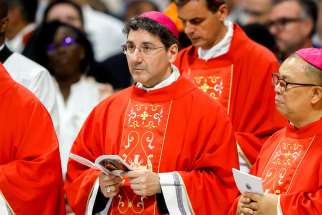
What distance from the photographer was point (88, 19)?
40.7 feet

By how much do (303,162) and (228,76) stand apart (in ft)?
4.63

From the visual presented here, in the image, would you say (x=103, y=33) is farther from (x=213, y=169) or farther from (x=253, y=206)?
(x=253, y=206)

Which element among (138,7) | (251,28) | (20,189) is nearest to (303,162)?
(20,189)

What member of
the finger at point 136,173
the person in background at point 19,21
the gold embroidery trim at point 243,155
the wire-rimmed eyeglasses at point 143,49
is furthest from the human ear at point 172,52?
the person in background at point 19,21

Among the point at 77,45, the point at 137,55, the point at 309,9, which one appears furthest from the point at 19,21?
the point at 137,55

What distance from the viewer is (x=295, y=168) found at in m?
6.88

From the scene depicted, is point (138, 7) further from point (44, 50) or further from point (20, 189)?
point (20, 189)

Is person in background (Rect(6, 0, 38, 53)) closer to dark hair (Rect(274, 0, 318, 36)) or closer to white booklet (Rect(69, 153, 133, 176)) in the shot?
dark hair (Rect(274, 0, 318, 36))

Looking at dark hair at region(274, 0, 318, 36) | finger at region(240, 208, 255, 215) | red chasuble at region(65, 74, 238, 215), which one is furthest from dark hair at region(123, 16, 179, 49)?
dark hair at region(274, 0, 318, 36)

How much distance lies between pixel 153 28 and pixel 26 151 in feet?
3.51

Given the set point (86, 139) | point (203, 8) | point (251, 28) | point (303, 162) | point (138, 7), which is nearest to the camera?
point (303, 162)

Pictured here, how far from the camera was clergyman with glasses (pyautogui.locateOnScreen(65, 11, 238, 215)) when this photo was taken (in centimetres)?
710

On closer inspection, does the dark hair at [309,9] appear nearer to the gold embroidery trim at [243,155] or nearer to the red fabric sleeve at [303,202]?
the gold embroidery trim at [243,155]

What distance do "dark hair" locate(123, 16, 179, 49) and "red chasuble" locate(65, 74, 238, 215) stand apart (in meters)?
0.25
